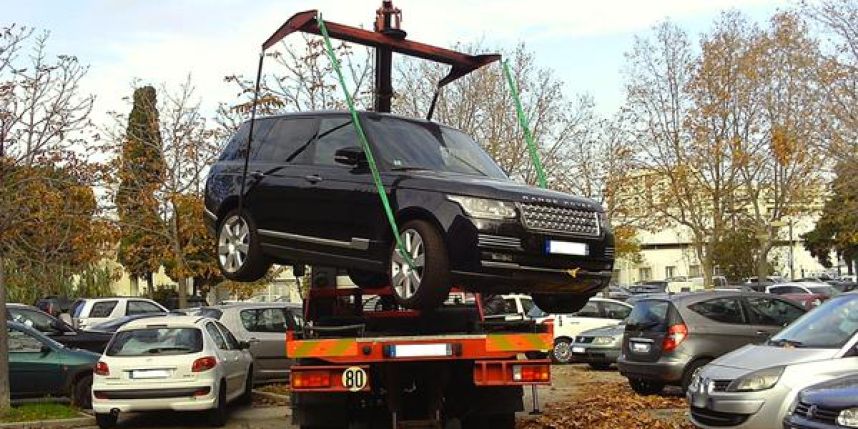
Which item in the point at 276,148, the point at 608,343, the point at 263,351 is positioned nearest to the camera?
the point at 276,148

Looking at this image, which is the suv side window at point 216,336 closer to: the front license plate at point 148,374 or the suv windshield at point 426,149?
the front license plate at point 148,374

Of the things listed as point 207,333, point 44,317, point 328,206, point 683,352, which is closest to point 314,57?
point 44,317

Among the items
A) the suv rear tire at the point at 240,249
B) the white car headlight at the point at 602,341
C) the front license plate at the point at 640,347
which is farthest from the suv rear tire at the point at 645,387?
the suv rear tire at the point at 240,249

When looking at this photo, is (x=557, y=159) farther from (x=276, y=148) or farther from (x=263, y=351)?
(x=276, y=148)

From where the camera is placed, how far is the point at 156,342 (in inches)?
488

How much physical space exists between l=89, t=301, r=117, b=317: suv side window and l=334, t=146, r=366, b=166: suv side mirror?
20.0 m

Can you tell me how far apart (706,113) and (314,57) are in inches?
581

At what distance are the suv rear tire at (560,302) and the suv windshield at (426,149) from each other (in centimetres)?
121

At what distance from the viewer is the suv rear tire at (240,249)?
8984mm

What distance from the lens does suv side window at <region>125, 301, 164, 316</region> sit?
26719 mm

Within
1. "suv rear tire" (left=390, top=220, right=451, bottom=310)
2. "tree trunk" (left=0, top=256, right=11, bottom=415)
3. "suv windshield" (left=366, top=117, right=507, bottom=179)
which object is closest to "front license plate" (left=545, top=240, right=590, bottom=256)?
"suv rear tire" (left=390, top=220, right=451, bottom=310)

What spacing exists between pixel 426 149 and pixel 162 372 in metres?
5.28

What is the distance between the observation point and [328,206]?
8.46 m

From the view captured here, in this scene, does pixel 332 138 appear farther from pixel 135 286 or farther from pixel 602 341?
pixel 135 286
